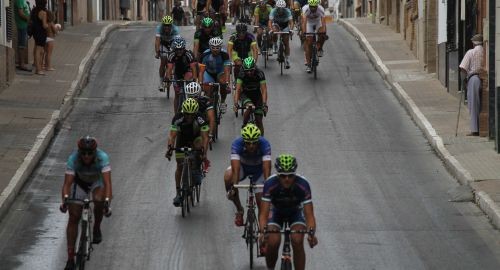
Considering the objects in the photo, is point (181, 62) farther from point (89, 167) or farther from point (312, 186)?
point (89, 167)

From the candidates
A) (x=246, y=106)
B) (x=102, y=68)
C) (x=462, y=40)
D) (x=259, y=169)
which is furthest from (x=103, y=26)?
(x=259, y=169)

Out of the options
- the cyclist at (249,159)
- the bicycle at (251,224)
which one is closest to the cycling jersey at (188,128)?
the cyclist at (249,159)

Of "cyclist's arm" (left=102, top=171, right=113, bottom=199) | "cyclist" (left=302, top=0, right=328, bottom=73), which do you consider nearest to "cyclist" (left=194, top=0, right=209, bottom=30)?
"cyclist" (left=302, top=0, right=328, bottom=73)

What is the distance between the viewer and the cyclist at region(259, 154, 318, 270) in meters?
16.5

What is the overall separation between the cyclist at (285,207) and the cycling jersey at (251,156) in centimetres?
216

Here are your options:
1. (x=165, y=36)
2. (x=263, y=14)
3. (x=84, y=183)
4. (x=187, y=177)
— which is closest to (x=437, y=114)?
(x=165, y=36)

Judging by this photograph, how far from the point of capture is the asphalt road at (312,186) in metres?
19.3

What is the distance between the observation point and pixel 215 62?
29.0 meters

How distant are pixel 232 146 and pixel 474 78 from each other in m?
10.6

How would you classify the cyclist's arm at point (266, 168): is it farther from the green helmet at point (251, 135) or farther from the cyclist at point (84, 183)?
the cyclist at point (84, 183)

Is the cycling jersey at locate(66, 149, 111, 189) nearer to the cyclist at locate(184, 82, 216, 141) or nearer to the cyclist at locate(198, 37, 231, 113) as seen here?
the cyclist at locate(184, 82, 216, 141)

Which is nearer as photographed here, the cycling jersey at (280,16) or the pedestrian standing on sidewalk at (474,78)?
the pedestrian standing on sidewalk at (474,78)

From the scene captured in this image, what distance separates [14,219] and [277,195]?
6.31m

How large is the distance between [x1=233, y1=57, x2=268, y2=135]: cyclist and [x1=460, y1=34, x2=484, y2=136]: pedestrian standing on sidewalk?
4.43 meters
